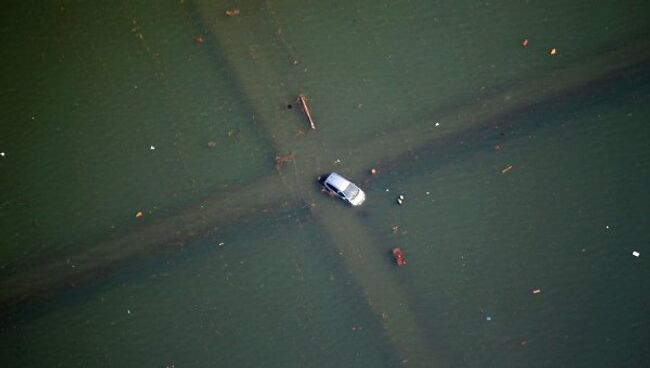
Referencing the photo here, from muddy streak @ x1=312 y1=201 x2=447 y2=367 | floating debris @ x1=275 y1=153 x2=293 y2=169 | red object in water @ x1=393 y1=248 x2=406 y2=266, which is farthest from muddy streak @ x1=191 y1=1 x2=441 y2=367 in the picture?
red object in water @ x1=393 y1=248 x2=406 y2=266

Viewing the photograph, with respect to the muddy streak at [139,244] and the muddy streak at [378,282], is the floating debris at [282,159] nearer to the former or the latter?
the muddy streak at [139,244]

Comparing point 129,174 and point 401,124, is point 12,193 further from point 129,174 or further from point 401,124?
point 401,124

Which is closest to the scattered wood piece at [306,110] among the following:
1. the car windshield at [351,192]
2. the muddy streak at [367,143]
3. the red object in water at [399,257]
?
the muddy streak at [367,143]

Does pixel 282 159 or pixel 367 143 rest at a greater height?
pixel 282 159

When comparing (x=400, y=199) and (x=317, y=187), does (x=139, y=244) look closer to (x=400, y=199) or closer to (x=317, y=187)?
(x=317, y=187)

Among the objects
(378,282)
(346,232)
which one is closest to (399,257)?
(378,282)
